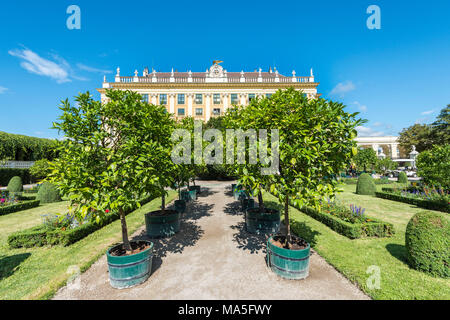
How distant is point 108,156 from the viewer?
4.60 meters

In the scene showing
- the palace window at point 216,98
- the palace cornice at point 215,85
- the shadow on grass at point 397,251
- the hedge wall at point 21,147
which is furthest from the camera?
the palace window at point 216,98

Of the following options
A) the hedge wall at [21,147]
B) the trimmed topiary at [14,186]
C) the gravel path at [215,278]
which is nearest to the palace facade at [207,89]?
the hedge wall at [21,147]

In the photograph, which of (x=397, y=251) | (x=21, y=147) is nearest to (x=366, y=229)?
(x=397, y=251)

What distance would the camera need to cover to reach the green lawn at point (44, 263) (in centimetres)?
Result: 475

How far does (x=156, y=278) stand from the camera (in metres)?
5.19

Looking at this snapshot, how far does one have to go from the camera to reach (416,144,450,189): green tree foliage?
12.2 metres

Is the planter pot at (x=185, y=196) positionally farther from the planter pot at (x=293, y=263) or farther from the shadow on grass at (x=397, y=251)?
the shadow on grass at (x=397, y=251)

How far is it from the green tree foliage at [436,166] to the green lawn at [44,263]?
1894 centimetres

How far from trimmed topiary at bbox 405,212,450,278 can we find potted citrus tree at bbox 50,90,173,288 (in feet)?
23.4

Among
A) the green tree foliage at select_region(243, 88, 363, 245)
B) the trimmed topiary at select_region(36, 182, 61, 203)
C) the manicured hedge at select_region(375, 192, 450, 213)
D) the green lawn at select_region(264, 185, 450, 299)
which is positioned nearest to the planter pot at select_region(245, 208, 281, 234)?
the green lawn at select_region(264, 185, 450, 299)

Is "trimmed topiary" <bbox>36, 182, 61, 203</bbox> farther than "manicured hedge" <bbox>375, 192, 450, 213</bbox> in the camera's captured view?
Yes

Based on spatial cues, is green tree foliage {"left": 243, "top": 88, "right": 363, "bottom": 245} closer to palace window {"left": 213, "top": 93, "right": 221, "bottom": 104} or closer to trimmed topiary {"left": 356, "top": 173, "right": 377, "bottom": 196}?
trimmed topiary {"left": 356, "top": 173, "right": 377, "bottom": 196}
